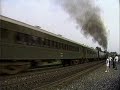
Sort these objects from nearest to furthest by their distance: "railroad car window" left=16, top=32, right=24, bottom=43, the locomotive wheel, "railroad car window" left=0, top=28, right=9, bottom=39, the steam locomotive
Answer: "railroad car window" left=0, top=28, right=9, bottom=39 < the steam locomotive < the locomotive wheel < "railroad car window" left=16, top=32, right=24, bottom=43

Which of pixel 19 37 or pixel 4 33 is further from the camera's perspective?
pixel 19 37

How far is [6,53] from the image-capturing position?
38.0ft

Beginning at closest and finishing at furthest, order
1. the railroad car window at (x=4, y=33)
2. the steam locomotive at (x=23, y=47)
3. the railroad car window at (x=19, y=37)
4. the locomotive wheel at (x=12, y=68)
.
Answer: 1. the railroad car window at (x=4, y=33)
2. the steam locomotive at (x=23, y=47)
3. the locomotive wheel at (x=12, y=68)
4. the railroad car window at (x=19, y=37)

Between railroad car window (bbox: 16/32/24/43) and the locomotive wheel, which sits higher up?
railroad car window (bbox: 16/32/24/43)

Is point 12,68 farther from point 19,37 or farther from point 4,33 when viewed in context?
point 4,33

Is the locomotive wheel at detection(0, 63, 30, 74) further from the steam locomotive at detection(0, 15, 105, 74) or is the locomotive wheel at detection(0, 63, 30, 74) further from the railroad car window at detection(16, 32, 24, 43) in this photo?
the railroad car window at detection(16, 32, 24, 43)

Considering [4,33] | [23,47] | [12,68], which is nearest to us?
[4,33]

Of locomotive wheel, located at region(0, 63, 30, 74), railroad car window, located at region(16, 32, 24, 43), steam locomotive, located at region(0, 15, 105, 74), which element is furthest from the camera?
railroad car window, located at region(16, 32, 24, 43)

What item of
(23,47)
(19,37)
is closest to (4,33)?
(19,37)

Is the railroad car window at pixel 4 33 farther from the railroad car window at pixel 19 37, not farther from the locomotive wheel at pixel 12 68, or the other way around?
the locomotive wheel at pixel 12 68

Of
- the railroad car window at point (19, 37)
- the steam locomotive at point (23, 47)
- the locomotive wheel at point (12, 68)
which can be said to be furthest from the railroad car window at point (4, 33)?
the locomotive wheel at point (12, 68)

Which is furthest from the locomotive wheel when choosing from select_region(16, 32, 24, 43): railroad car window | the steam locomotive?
select_region(16, 32, 24, 43): railroad car window

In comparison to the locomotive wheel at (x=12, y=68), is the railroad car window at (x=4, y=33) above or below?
above

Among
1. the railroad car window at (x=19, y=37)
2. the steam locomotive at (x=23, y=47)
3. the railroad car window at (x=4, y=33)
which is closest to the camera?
the railroad car window at (x=4, y=33)
